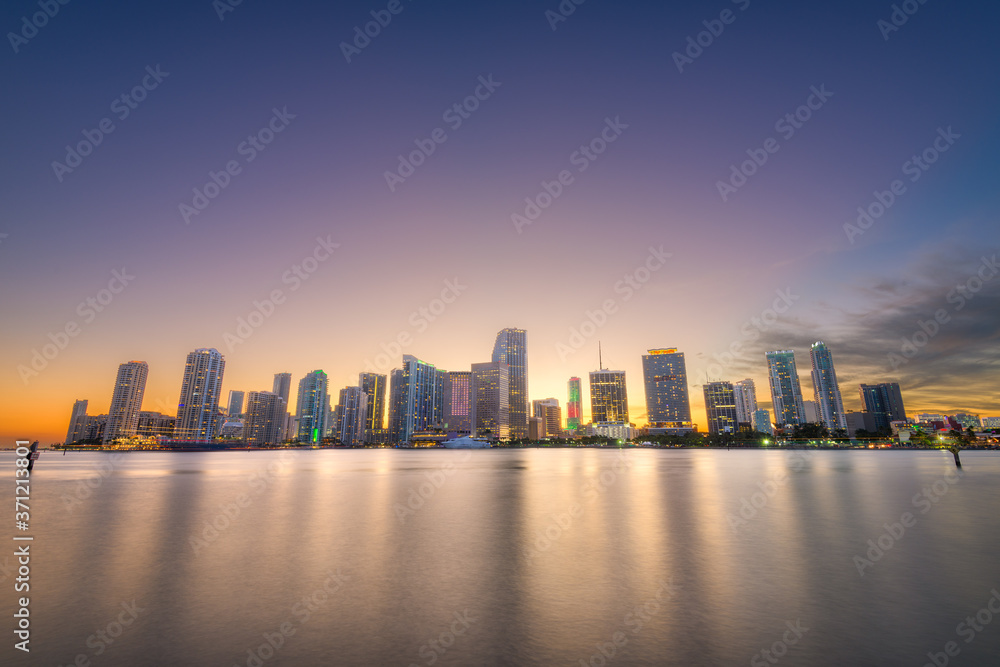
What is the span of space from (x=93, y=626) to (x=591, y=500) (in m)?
28.9

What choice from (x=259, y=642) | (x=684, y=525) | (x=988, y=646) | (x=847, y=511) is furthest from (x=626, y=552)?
(x=847, y=511)

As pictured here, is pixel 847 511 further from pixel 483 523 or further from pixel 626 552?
pixel 483 523

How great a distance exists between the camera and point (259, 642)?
961 cm

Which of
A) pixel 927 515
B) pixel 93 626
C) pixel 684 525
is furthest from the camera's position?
pixel 927 515

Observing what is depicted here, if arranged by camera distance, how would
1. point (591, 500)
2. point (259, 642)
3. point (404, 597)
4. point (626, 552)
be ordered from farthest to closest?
point (591, 500)
point (626, 552)
point (404, 597)
point (259, 642)

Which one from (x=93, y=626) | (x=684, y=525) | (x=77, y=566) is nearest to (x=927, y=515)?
(x=684, y=525)

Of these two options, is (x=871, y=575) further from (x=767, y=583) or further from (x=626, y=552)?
(x=626, y=552)

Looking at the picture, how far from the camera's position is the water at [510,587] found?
9.20m

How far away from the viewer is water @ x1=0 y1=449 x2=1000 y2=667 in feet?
30.2

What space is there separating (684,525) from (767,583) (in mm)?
9558

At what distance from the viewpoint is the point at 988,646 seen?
936 centimetres

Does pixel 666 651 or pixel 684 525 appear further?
pixel 684 525

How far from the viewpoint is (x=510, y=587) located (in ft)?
43.7

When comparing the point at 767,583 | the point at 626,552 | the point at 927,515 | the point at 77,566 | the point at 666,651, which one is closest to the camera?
the point at 666,651
